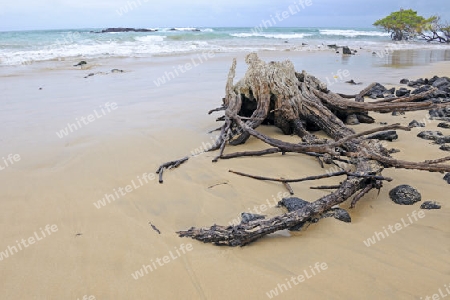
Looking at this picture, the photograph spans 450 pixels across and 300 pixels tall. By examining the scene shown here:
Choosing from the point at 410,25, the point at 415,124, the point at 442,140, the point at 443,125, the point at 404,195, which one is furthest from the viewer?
the point at 410,25

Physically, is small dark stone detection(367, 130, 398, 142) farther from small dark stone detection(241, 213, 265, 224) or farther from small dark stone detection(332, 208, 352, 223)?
small dark stone detection(241, 213, 265, 224)

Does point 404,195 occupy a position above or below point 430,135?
above

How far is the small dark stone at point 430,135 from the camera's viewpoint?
189 inches

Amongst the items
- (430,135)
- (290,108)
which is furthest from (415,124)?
(290,108)

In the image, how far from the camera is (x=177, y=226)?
9.19ft

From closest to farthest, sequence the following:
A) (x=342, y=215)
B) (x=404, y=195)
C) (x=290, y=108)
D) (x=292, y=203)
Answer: (x=342, y=215)
(x=292, y=203)
(x=404, y=195)
(x=290, y=108)

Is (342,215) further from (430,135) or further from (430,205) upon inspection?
(430,135)

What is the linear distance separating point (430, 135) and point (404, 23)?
43.3 m

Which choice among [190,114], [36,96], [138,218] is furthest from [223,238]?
[36,96]

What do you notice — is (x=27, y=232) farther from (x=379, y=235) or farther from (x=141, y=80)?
(x=141, y=80)

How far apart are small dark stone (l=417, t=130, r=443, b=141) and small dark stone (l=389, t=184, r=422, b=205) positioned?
208 centimetres

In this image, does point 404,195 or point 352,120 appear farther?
point 352,120

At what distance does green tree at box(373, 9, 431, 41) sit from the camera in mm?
39828

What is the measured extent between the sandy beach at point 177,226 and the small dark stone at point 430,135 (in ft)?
0.39
